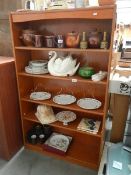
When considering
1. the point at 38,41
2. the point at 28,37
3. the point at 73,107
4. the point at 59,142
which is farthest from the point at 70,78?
the point at 59,142


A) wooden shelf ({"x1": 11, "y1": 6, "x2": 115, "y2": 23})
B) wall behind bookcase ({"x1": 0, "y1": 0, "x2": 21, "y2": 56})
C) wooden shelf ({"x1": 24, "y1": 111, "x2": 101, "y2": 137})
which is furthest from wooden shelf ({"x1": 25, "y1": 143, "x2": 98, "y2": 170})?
wooden shelf ({"x1": 11, "y1": 6, "x2": 115, "y2": 23})

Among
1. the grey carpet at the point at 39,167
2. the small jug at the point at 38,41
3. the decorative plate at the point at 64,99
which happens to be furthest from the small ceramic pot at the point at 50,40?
the grey carpet at the point at 39,167

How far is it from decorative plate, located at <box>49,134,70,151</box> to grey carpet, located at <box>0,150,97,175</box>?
0.16m

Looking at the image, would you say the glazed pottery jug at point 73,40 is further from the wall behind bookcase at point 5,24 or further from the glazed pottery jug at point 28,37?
the wall behind bookcase at point 5,24

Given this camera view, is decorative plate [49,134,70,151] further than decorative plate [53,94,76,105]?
Yes

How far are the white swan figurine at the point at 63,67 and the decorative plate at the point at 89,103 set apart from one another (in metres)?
0.33

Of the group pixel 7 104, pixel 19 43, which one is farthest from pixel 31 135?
pixel 19 43

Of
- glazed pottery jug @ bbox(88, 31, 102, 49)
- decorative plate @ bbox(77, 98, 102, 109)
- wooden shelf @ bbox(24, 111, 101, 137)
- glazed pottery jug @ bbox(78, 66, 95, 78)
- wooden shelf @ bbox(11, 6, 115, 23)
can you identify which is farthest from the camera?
wooden shelf @ bbox(24, 111, 101, 137)

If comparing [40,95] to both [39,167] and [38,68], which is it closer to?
[38,68]

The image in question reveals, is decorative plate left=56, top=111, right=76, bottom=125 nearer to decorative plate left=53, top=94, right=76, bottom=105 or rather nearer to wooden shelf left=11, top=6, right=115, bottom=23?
decorative plate left=53, top=94, right=76, bottom=105

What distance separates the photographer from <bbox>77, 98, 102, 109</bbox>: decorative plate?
166 cm

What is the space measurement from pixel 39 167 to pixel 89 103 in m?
0.90

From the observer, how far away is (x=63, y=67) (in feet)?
5.19

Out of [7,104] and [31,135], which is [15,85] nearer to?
[7,104]
